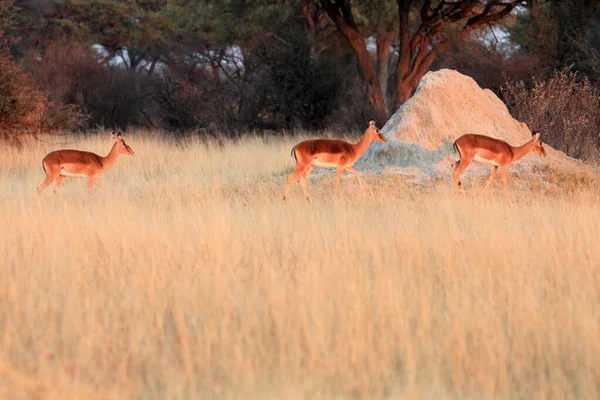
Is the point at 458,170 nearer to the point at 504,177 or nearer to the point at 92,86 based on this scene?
the point at 504,177

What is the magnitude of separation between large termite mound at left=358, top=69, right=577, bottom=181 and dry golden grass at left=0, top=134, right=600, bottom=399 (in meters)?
2.27

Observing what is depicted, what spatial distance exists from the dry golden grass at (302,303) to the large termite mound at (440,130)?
227 centimetres

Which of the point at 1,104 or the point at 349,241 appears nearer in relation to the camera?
the point at 349,241

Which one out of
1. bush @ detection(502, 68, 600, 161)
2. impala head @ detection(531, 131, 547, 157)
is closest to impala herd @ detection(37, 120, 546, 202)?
impala head @ detection(531, 131, 547, 157)

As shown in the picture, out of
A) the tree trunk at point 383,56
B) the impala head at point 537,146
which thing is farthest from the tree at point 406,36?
the impala head at point 537,146

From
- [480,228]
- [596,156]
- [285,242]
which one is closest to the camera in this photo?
[285,242]

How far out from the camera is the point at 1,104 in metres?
14.5

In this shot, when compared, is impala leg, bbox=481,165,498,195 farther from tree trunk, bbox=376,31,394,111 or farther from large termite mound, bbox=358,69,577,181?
tree trunk, bbox=376,31,394,111

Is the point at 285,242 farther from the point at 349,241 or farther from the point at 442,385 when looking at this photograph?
the point at 442,385

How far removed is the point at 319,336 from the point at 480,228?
331cm

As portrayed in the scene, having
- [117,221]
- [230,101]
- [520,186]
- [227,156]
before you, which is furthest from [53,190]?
[230,101]

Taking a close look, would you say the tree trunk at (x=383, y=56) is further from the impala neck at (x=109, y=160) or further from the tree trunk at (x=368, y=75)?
the impala neck at (x=109, y=160)

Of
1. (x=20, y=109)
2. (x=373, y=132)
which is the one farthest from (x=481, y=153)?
(x=20, y=109)

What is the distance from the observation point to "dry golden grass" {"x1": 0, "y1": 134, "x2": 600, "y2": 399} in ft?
12.2
